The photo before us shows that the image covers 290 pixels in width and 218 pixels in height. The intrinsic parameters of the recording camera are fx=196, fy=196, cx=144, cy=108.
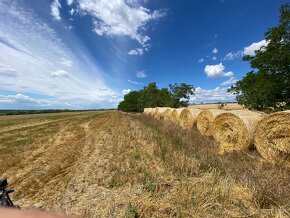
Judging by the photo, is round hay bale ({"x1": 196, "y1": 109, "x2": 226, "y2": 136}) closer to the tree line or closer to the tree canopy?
the tree line

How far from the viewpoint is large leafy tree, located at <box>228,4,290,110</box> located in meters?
11.0

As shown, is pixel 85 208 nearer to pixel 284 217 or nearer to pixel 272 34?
pixel 284 217

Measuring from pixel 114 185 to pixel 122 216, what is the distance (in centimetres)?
192

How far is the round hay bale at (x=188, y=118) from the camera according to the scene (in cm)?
1370

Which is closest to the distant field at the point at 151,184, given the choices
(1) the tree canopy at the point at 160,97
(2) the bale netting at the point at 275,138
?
(2) the bale netting at the point at 275,138

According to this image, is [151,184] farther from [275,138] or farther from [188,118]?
[188,118]

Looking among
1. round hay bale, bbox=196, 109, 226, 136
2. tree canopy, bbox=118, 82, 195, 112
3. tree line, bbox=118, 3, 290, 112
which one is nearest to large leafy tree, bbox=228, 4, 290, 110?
tree line, bbox=118, 3, 290, 112

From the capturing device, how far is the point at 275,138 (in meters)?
6.23

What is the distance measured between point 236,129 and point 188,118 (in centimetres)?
650

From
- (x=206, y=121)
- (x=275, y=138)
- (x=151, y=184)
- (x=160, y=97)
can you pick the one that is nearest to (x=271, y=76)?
(x=206, y=121)

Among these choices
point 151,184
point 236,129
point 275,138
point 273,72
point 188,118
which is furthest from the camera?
point 188,118

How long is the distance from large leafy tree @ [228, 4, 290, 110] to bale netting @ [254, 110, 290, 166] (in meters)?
5.57

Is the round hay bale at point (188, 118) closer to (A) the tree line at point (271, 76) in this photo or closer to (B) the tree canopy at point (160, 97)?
(A) the tree line at point (271, 76)

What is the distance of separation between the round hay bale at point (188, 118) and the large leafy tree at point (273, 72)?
333 cm
